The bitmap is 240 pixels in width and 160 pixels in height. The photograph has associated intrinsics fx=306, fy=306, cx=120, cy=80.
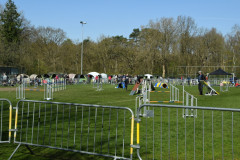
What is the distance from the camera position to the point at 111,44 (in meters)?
73.2

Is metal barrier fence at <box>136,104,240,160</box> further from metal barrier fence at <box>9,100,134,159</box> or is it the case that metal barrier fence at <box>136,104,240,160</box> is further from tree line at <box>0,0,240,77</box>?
tree line at <box>0,0,240,77</box>

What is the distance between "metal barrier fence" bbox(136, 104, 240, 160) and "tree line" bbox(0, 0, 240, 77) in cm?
5566

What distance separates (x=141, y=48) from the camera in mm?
70312

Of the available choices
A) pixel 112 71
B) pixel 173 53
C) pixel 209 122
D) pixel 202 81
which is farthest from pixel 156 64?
pixel 209 122

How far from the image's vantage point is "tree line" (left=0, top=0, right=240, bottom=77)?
66.1 m

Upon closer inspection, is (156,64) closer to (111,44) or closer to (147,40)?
(147,40)

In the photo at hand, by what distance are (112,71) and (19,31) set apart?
23277 mm

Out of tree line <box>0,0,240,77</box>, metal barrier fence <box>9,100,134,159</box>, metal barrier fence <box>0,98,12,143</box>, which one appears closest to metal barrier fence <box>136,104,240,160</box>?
metal barrier fence <box>9,100,134,159</box>

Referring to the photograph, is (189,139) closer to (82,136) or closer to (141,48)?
(82,136)

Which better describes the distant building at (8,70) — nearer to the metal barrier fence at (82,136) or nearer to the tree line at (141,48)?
the tree line at (141,48)

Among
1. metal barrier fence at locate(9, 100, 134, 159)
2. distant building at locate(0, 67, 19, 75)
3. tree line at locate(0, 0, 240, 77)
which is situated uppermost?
tree line at locate(0, 0, 240, 77)

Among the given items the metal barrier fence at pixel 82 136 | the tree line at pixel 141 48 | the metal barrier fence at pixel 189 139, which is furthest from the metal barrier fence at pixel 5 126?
the tree line at pixel 141 48

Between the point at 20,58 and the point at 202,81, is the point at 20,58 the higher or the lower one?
the higher one

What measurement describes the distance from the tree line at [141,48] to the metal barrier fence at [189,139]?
5566cm
